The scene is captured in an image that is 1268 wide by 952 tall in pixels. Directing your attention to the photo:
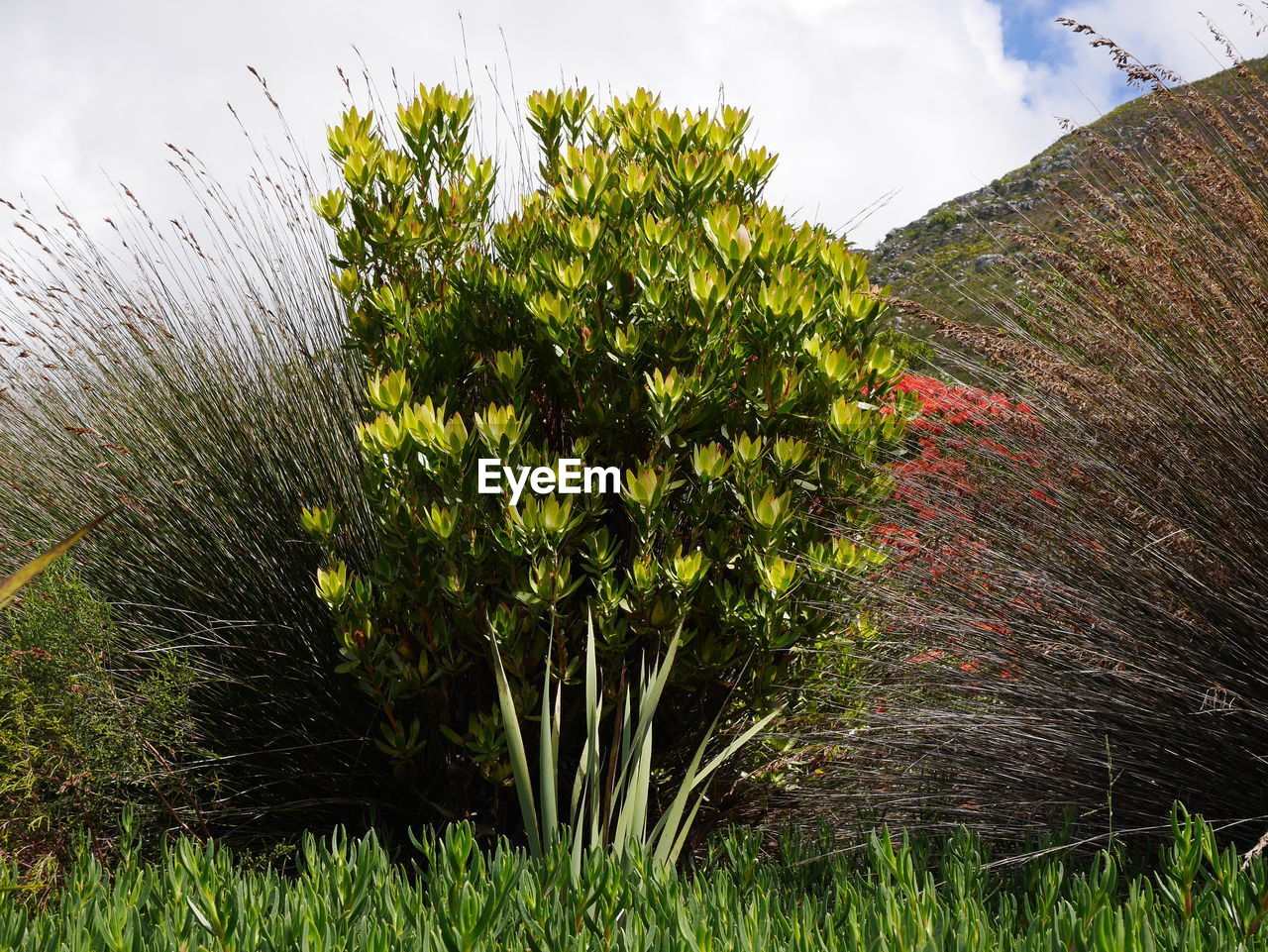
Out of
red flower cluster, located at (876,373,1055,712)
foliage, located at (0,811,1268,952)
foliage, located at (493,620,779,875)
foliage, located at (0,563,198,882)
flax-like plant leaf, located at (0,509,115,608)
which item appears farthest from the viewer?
foliage, located at (0,563,198,882)

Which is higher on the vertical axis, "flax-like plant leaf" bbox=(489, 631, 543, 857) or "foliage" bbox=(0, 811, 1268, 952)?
"flax-like plant leaf" bbox=(489, 631, 543, 857)

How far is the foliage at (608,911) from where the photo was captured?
1482 millimetres

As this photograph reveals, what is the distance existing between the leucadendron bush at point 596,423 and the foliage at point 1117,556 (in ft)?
1.19

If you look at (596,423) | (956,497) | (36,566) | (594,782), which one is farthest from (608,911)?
(956,497)

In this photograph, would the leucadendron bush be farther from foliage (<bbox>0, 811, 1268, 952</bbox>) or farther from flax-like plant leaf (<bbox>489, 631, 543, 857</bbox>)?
foliage (<bbox>0, 811, 1268, 952</bbox>)

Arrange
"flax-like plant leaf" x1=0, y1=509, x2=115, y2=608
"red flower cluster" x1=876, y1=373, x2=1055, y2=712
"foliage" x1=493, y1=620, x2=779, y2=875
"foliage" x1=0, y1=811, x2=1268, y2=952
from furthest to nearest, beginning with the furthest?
"red flower cluster" x1=876, y1=373, x2=1055, y2=712 < "foliage" x1=493, y1=620, x2=779, y2=875 < "flax-like plant leaf" x1=0, y1=509, x2=115, y2=608 < "foliage" x1=0, y1=811, x2=1268, y2=952

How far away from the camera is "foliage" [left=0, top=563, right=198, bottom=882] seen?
279 centimetres

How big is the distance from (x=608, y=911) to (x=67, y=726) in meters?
1.95

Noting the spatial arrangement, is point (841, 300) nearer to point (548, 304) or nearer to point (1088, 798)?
point (548, 304)

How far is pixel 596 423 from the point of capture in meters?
2.89

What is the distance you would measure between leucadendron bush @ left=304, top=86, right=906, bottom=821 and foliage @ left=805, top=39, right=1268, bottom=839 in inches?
14.3

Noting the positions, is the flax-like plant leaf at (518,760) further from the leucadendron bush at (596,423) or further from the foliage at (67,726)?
the foliage at (67,726)

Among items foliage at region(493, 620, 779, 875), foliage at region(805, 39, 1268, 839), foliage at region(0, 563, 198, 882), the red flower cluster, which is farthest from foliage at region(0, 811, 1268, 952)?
foliage at region(0, 563, 198, 882)

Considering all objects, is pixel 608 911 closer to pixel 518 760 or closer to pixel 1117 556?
pixel 518 760
